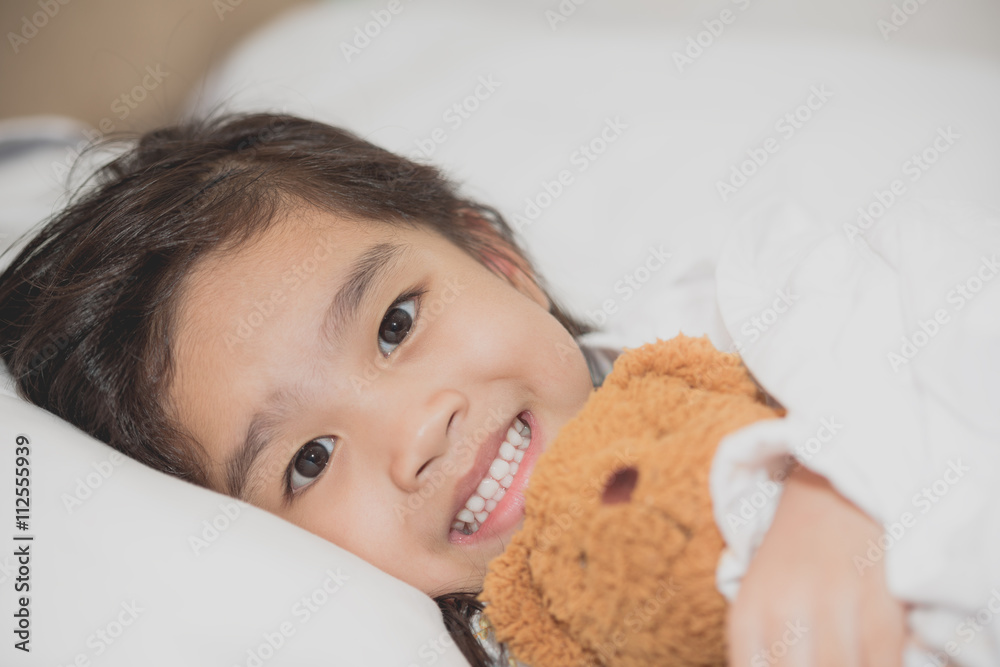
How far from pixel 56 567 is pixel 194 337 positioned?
305 mm

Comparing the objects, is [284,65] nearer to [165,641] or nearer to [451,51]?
[451,51]

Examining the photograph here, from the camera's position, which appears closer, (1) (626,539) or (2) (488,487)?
(1) (626,539)

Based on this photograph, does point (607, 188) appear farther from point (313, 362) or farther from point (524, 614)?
point (524, 614)

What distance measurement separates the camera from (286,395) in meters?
0.83

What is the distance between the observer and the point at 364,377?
839mm
